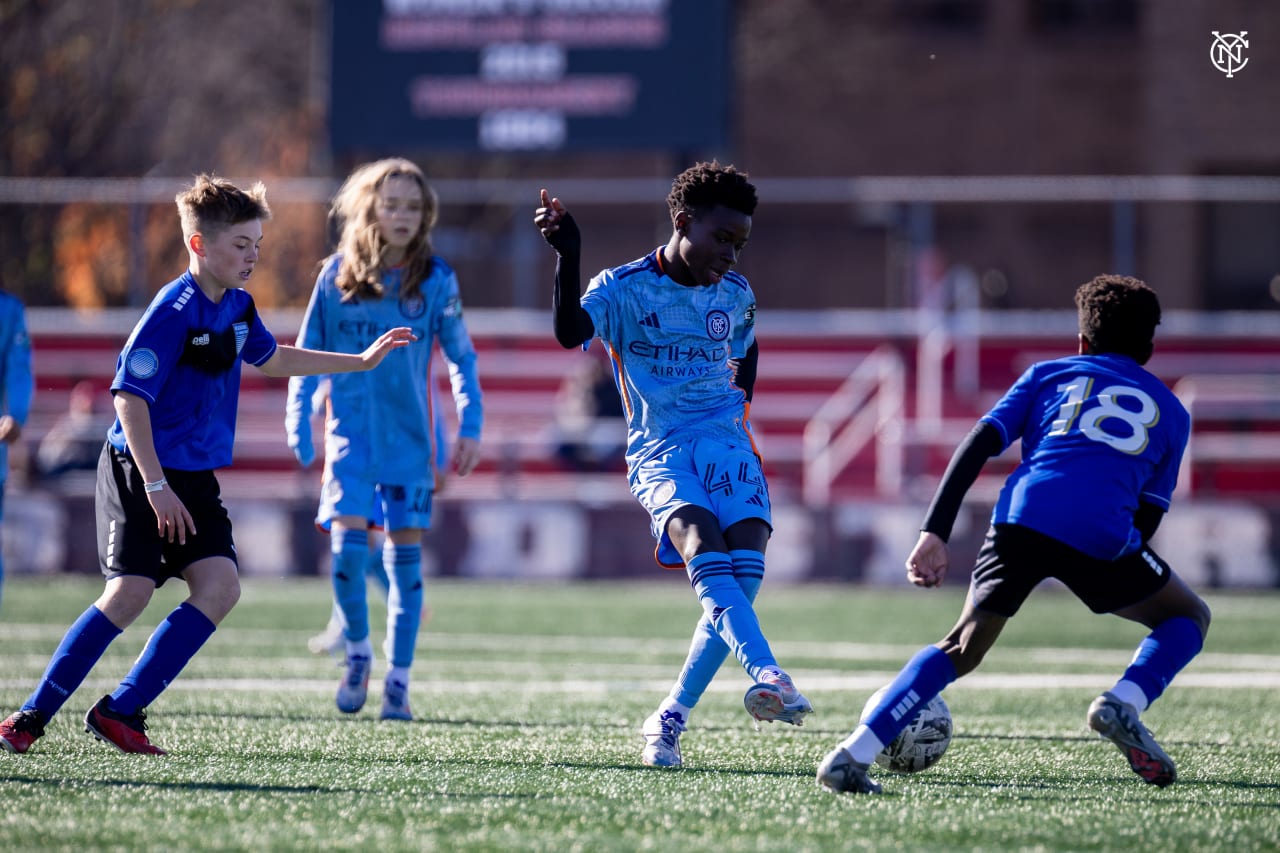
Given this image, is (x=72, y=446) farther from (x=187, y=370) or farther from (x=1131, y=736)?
(x=1131, y=736)

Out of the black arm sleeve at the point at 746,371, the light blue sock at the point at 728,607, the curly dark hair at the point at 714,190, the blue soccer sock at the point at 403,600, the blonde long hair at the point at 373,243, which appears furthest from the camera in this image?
the blonde long hair at the point at 373,243

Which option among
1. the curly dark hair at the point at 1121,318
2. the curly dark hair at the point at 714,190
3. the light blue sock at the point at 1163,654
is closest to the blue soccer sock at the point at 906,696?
the light blue sock at the point at 1163,654

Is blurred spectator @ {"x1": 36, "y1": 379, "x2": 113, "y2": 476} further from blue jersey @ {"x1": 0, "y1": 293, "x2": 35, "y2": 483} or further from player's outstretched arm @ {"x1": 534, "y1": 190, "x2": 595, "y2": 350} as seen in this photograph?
player's outstretched arm @ {"x1": 534, "y1": 190, "x2": 595, "y2": 350}

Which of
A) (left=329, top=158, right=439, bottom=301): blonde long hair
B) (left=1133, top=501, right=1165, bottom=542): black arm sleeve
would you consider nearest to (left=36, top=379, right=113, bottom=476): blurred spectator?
A: (left=329, top=158, right=439, bottom=301): blonde long hair

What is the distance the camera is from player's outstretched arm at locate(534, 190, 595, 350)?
5215 mm

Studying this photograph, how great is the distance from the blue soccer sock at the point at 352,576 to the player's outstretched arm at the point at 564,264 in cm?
182

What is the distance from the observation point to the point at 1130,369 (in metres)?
4.98

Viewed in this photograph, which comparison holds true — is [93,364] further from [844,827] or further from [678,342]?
[844,827]

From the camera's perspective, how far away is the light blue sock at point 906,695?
4641 mm

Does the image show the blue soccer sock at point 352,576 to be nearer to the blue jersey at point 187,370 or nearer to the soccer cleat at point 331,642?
the blue jersey at point 187,370

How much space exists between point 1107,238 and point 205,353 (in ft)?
74.6

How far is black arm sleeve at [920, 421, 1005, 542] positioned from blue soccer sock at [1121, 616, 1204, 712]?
27.3 inches

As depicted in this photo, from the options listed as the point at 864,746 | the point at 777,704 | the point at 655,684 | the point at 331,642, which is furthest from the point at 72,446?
the point at 864,746

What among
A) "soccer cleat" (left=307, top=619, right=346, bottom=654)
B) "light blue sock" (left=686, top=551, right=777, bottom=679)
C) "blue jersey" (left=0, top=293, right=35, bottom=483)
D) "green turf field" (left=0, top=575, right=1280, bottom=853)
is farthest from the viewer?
"soccer cleat" (left=307, top=619, right=346, bottom=654)
